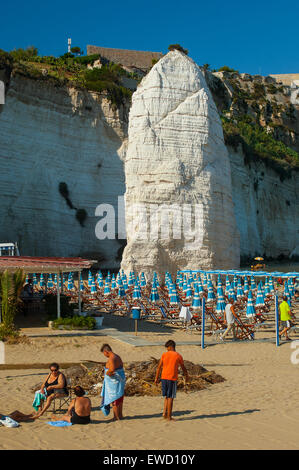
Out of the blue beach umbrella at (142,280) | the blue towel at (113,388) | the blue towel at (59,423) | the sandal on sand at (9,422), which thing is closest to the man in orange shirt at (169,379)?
the blue towel at (113,388)

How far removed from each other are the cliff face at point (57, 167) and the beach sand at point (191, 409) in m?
22.8

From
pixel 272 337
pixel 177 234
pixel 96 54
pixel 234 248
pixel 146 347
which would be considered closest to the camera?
pixel 146 347

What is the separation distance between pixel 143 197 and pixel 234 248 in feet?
20.4

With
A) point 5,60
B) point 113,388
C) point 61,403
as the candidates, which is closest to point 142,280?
point 61,403

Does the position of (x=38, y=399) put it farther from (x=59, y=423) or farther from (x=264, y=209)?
(x=264, y=209)

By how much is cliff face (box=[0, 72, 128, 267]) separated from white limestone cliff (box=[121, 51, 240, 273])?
9.59 meters

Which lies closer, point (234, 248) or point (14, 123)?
point (234, 248)

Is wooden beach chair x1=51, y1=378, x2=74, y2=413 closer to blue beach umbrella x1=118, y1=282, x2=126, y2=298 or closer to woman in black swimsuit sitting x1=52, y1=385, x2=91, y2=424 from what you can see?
woman in black swimsuit sitting x1=52, y1=385, x2=91, y2=424

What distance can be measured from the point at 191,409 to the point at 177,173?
21.0 m

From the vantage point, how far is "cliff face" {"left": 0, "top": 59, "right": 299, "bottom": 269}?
1133 inches

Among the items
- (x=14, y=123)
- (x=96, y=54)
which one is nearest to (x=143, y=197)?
(x=14, y=123)

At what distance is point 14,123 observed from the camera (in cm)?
3666

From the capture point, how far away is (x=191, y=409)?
337 inches
